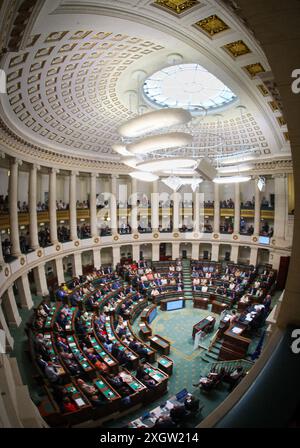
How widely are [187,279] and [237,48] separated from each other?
17.9 m

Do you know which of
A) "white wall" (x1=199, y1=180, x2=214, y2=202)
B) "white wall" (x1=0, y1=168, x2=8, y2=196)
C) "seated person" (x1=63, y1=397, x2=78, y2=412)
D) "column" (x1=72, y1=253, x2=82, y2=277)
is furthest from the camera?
"white wall" (x1=199, y1=180, x2=214, y2=202)

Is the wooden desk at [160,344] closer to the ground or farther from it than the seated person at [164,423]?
closer to the ground

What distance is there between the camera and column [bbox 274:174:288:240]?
2127cm

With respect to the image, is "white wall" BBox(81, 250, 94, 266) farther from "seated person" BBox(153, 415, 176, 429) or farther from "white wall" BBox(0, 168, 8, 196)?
"seated person" BBox(153, 415, 176, 429)

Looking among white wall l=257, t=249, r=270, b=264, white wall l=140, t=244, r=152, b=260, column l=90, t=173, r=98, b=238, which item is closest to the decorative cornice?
column l=90, t=173, r=98, b=238

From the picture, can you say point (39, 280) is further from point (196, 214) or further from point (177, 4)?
point (177, 4)

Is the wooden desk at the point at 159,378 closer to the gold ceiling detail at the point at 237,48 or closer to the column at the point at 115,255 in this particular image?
the gold ceiling detail at the point at 237,48

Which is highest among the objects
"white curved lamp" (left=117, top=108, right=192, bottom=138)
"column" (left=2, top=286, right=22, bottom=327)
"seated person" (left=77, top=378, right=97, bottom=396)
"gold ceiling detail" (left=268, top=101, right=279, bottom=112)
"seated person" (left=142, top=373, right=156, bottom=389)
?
"gold ceiling detail" (left=268, top=101, right=279, bottom=112)

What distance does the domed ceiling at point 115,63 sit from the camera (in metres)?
6.65

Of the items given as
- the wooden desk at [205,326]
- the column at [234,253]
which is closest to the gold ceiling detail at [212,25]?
the wooden desk at [205,326]

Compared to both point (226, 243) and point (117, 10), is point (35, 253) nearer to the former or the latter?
point (117, 10)

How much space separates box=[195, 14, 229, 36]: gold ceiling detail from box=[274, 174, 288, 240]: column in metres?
17.0

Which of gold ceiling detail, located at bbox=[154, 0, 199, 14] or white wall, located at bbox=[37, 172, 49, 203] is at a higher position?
gold ceiling detail, located at bbox=[154, 0, 199, 14]

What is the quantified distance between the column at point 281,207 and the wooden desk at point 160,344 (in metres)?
14.5
